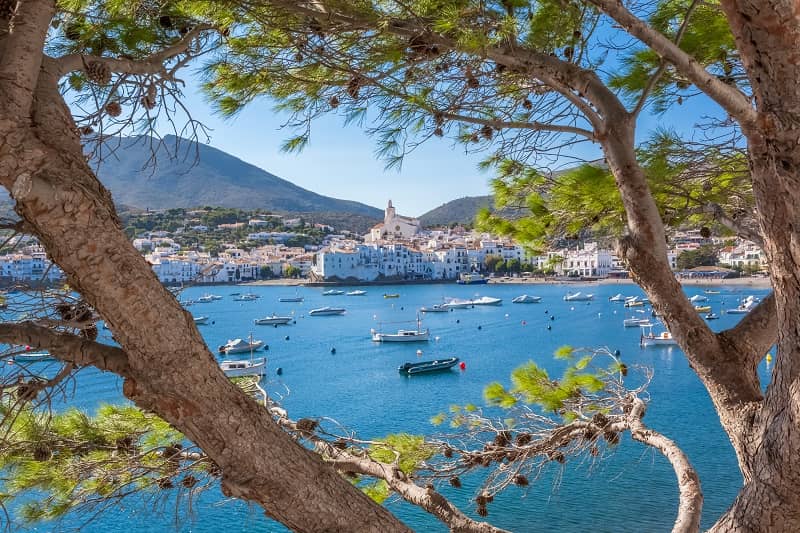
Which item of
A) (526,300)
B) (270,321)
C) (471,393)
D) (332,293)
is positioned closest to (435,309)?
(526,300)

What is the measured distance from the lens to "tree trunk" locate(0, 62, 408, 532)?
2.76 ft

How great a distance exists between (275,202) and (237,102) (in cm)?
8150

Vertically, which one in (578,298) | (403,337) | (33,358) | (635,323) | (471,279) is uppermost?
(33,358)

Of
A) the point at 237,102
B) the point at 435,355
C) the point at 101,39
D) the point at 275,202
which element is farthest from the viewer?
the point at 275,202

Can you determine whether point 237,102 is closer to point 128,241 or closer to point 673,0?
point 128,241

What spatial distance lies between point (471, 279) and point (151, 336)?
174 feet

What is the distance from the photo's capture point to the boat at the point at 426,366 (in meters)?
18.7

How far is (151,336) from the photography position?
36.6 inches

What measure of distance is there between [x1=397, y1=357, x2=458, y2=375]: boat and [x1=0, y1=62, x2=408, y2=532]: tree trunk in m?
17.8

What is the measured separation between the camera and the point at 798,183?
3.32ft

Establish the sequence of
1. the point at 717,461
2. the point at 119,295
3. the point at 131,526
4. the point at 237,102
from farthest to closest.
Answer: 1. the point at 717,461
2. the point at 131,526
3. the point at 237,102
4. the point at 119,295

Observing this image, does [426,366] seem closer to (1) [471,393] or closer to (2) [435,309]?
(1) [471,393]

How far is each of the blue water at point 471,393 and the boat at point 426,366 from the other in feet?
1.27

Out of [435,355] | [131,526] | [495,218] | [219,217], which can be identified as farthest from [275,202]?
[495,218]
